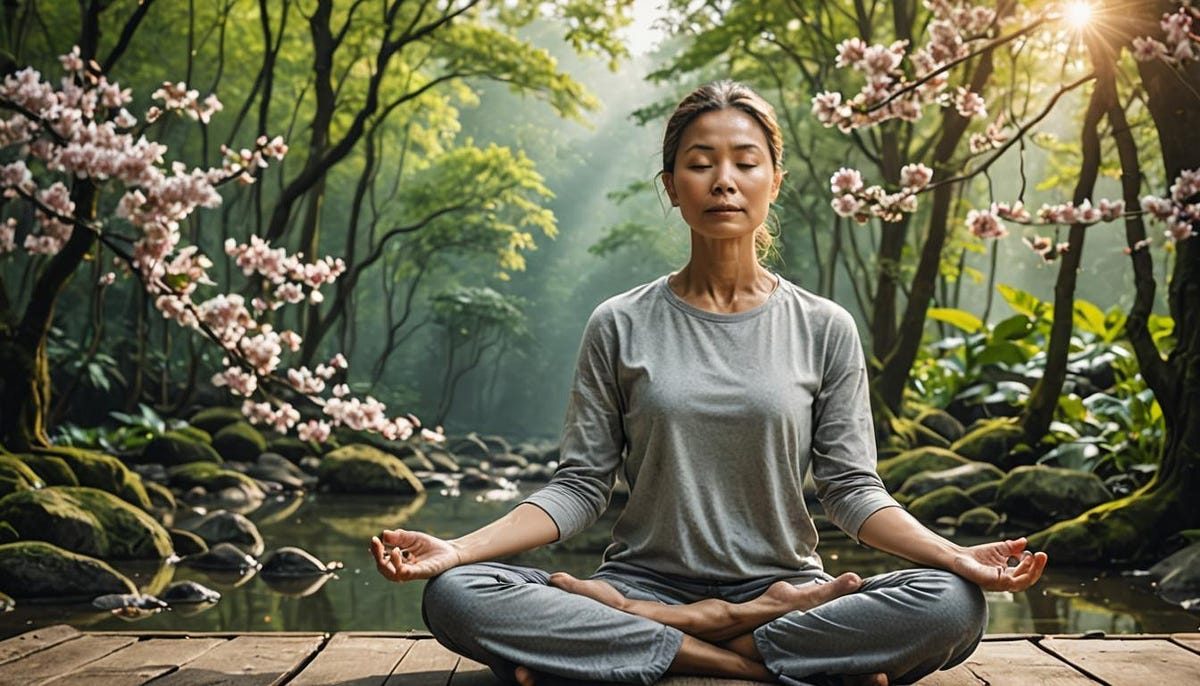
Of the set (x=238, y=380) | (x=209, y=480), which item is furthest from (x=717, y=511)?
(x=209, y=480)

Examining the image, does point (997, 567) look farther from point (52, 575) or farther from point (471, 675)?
point (52, 575)

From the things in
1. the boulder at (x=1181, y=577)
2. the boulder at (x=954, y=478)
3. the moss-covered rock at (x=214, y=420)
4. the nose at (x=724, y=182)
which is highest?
the nose at (x=724, y=182)

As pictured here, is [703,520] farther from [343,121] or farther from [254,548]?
[343,121]

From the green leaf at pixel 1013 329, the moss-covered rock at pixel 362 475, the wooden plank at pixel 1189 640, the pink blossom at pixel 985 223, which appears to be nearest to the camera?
the wooden plank at pixel 1189 640

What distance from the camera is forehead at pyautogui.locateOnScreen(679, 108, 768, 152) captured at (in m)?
2.73

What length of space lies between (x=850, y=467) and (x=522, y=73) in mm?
12513

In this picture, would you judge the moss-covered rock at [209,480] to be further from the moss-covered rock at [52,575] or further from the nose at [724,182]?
the nose at [724,182]

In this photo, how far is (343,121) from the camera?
17.8 metres

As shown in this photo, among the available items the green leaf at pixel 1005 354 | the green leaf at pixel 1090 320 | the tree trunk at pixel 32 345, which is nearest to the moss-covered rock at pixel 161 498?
the tree trunk at pixel 32 345

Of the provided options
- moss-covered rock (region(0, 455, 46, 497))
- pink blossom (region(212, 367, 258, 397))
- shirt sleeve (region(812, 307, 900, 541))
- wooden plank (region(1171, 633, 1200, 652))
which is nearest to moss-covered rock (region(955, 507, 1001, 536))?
pink blossom (region(212, 367, 258, 397))

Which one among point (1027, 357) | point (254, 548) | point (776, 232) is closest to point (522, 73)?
point (1027, 357)

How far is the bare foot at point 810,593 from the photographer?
254 centimetres

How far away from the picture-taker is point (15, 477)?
7.00 metres

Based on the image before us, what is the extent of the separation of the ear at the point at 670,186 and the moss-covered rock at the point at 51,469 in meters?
5.89
